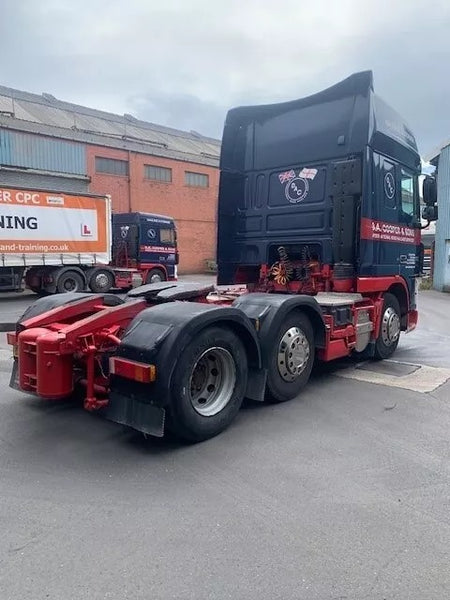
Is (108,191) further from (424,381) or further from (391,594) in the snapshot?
(391,594)

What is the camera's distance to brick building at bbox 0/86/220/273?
82.8ft

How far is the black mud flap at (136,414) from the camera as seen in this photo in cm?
363

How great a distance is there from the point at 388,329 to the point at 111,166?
25.8 meters

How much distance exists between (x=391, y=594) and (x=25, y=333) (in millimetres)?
3431

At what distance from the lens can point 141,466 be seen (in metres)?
3.57

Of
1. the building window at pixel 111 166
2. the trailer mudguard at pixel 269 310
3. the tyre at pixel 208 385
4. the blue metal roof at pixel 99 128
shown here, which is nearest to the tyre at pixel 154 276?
the building window at pixel 111 166

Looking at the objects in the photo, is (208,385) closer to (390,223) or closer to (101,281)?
(390,223)

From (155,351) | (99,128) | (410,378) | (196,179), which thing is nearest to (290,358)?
(155,351)

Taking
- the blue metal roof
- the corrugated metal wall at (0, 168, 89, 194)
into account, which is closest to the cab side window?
the corrugated metal wall at (0, 168, 89, 194)

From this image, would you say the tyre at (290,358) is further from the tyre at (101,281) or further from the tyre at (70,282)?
the tyre at (101,281)

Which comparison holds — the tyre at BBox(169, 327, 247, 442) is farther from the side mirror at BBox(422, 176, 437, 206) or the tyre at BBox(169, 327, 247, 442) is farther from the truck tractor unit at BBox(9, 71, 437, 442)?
the side mirror at BBox(422, 176, 437, 206)

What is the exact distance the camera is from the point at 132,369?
3.68 metres

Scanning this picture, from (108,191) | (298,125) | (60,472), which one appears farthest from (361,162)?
(108,191)

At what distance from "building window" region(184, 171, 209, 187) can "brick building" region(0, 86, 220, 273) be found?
0.07 meters
